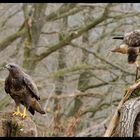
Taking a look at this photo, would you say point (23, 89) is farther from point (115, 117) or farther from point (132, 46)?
point (132, 46)

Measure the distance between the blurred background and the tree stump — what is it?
26.2 ft

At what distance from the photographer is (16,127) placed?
372cm

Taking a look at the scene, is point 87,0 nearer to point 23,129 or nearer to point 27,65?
point 27,65

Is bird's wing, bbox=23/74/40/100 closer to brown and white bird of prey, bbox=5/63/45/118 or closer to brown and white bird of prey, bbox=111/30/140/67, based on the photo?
brown and white bird of prey, bbox=5/63/45/118

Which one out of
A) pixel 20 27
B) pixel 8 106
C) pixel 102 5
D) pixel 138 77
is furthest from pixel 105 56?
pixel 138 77

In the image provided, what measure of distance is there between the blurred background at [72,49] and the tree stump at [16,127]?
7.98 metres

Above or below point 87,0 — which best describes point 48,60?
below

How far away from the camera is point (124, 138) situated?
3.72m

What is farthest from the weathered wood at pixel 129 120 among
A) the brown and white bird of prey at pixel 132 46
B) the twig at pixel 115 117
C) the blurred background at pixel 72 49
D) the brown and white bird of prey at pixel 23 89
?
the blurred background at pixel 72 49

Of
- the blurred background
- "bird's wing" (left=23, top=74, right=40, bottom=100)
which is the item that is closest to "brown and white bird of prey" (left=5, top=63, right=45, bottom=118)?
"bird's wing" (left=23, top=74, right=40, bottom=100)

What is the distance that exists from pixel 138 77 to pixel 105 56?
9.17 m

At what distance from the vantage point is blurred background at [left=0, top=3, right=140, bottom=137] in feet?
43.2

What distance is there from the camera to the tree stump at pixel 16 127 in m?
3.69

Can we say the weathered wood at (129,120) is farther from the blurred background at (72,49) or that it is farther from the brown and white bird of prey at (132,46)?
the blurred background at (72,49)
